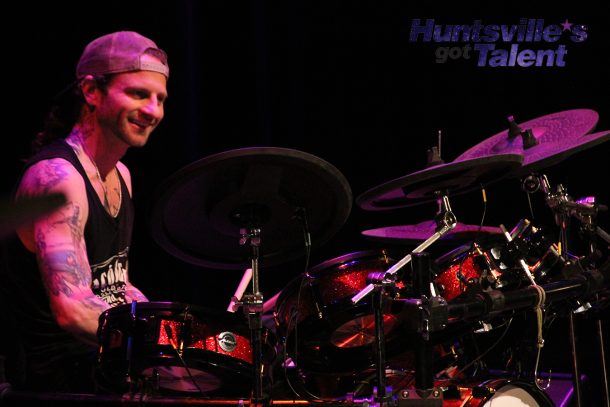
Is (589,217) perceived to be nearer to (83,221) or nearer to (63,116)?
(83,221)

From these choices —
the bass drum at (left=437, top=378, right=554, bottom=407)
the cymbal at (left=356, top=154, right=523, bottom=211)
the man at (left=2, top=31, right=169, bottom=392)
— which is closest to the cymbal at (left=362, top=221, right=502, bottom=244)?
the cymbal at (left=356, top=154, right=523, bottom=211)

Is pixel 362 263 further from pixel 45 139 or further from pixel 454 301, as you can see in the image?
pixel 45 139

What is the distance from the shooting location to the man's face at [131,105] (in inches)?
110

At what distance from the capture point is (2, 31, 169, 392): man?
2.34m

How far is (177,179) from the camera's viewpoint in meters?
2.08

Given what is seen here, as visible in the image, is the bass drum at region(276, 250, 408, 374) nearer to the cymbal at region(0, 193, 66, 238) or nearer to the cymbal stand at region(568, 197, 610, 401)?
the cymbal stand at region(568, 197, 610, 401)

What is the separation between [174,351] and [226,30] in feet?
7.15

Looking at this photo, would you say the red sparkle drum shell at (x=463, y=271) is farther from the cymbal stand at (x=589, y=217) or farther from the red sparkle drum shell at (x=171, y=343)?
the red sparkle drum shell at (x=171, y=343)

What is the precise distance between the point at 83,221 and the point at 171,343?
0.65m

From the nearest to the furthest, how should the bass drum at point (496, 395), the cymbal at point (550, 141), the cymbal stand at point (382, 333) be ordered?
the cymbal stand at point (382, 333), the bass drum at point (496, 395), the cymbal at point (550, 141)

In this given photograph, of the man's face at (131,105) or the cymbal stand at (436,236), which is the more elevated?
the man's face at (131,105)

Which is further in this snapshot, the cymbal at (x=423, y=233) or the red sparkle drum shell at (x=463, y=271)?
the cymbal at (x=423, y=233)

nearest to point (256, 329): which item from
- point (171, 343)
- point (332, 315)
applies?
point (171, 343)

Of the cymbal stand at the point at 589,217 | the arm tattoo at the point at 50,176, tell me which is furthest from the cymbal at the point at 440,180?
the arm tattoo at the point at 50,176
